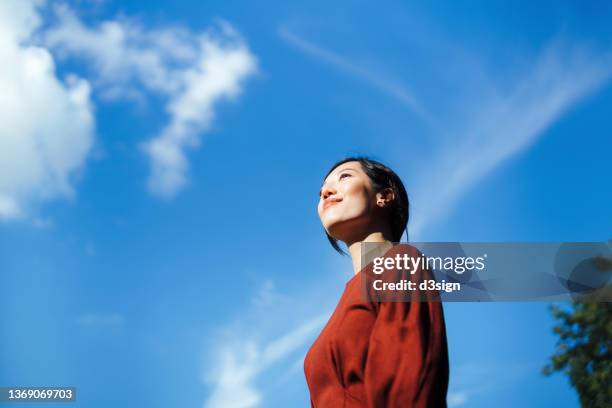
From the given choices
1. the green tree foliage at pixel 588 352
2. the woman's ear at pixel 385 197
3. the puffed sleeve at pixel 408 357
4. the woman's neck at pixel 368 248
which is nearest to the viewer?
the puffed sleeve at pixel 408 357

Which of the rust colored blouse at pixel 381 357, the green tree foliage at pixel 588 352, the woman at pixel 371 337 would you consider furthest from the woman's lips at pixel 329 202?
the green tree foliage at pixel 588 352

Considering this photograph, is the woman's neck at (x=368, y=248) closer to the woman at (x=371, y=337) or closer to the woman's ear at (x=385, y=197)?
the woman at (x=371, y=337)

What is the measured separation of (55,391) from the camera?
3275 millimetres

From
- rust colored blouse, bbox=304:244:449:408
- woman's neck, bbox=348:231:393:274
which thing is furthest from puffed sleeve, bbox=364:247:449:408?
woman's neck, bbox=348:231:393:274

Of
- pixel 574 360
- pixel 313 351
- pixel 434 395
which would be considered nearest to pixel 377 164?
pixel 313 351

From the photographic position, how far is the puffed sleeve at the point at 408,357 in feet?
7.02

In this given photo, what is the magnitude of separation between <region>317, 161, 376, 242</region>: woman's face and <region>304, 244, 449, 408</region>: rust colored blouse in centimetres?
31

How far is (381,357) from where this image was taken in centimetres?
221

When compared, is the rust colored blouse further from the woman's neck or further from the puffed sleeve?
the woman's neck

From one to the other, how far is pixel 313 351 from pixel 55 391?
1.48m

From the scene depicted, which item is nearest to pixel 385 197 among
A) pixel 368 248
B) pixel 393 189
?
pixel 393 189

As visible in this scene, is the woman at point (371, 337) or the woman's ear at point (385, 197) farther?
the woman's ear at point (385, 197)

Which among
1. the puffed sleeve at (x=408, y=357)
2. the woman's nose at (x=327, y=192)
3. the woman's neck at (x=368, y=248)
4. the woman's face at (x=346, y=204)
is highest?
the woman's nose at (x=327, y=192)

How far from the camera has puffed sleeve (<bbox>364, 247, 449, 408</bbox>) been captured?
2.14 metres
